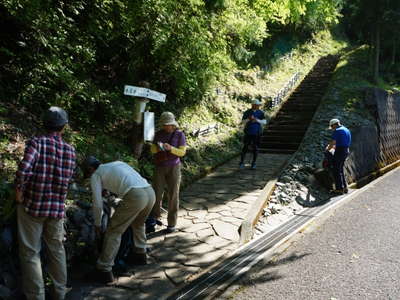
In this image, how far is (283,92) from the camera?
18.1 m

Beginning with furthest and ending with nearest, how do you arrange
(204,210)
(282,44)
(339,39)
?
(339,39) → (282,44) → (204,210)

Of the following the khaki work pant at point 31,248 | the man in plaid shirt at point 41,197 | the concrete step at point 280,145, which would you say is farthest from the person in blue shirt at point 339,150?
the khaki work pant at point 31,248

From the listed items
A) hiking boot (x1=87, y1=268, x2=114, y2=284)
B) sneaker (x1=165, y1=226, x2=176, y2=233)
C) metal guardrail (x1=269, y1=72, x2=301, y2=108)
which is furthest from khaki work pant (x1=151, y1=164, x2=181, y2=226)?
metal guardrail (x1=269, y1=72, x2=301, y2=108)

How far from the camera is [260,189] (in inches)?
323

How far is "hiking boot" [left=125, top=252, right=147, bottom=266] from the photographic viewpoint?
4.73m

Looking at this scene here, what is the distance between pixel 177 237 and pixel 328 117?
9.89 metres

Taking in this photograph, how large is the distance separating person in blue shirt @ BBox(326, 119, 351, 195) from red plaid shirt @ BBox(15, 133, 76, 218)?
6.89 m

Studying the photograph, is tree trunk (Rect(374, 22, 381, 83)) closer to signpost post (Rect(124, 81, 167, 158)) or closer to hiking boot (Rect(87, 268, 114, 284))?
signpost post (Rect(124, 81, 167, 158))

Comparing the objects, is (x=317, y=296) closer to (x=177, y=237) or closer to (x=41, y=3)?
(x=177, y=237)

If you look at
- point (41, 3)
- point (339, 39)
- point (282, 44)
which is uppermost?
point (339, 39)

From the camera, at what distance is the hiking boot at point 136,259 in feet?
15.5

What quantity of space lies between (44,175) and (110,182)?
80 cm

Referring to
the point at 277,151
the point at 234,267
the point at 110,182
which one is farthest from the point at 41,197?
the point at 277,151

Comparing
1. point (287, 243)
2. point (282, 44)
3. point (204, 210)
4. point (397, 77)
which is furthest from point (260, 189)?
point (397, 77)
